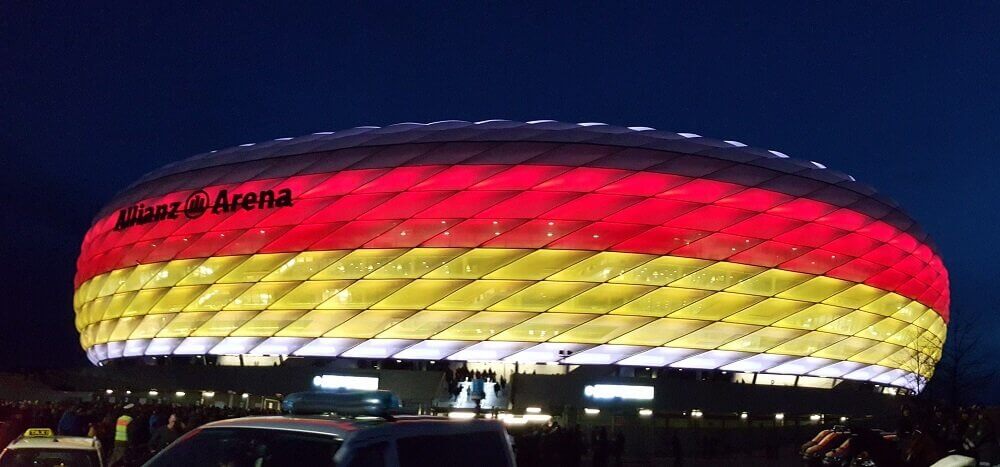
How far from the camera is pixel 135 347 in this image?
154ft

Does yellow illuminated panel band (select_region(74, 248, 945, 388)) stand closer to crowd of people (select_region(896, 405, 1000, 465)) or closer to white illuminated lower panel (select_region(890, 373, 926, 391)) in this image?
white illuminated lower panel (select_region(890, 373, 926, 391))

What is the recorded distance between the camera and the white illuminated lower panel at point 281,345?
41.1 metres

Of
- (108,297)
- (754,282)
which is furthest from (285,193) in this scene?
(754,282)

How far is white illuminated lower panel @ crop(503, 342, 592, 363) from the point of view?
39719 mm

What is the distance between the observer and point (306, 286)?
1591 inches

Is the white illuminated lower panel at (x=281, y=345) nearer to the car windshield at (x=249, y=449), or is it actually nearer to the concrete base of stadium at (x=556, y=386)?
the concrete base of stadium at (x=556, y=386)

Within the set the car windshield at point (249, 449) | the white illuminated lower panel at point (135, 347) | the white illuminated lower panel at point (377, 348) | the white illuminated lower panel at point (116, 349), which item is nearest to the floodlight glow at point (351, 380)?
the white illuminated lower panel at point (377, 348)

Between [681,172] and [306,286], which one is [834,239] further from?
[306,286]

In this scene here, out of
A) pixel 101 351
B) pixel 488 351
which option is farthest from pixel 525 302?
pixel 101 351

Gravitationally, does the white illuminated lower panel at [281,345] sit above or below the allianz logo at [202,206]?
below

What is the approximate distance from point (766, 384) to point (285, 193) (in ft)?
77.7

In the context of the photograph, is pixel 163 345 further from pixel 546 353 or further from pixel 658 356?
pixel 658 356

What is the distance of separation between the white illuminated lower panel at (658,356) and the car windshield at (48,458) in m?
32.8

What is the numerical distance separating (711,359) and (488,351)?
395 inches
